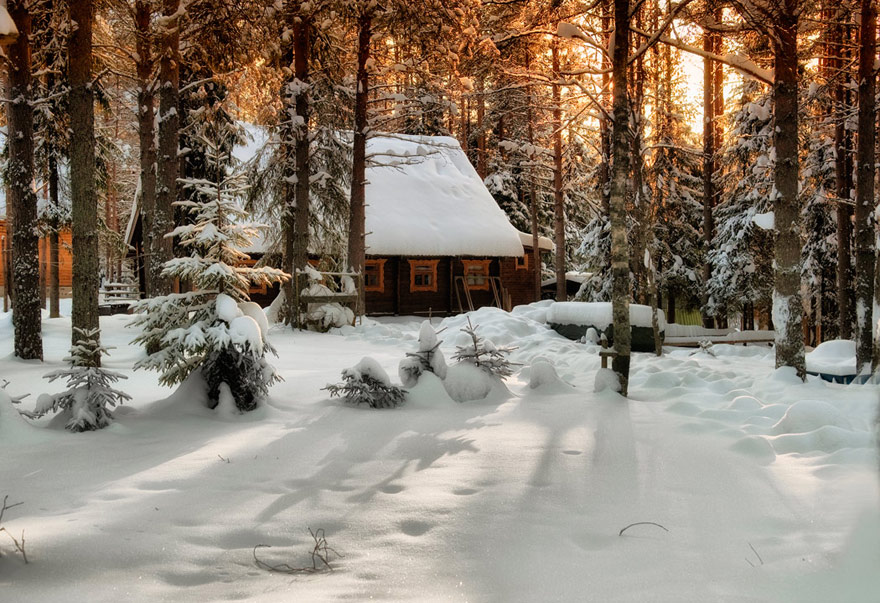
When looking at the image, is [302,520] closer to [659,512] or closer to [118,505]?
[118,505]

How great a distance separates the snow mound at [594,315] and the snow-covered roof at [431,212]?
8.50m

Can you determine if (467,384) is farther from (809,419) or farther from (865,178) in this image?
(865,178)

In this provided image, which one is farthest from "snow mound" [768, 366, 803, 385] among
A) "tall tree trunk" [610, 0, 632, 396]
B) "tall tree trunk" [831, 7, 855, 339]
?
"tall tree trunk" [831, 7, 855, 339]

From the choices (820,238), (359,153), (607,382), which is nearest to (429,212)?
(359,153)

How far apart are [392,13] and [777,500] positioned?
10611mm

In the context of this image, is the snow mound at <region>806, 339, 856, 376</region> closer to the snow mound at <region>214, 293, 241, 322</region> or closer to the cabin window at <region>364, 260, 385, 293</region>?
the snow mound at <region>214, 293, 241, 322</region>

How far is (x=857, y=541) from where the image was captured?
11.6 ft

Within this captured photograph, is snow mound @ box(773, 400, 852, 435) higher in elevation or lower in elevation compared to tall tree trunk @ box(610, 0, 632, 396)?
lower

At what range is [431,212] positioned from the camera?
2494 cm

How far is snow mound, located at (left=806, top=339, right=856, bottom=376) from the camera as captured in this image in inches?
389

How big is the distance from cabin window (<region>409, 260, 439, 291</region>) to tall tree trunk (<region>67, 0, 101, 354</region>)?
17.9 m

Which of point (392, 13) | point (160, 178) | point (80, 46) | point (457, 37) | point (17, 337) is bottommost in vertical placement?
point (17, 337)

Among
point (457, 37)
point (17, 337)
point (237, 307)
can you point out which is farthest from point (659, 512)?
point (17, 337)

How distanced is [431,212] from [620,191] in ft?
57.7
